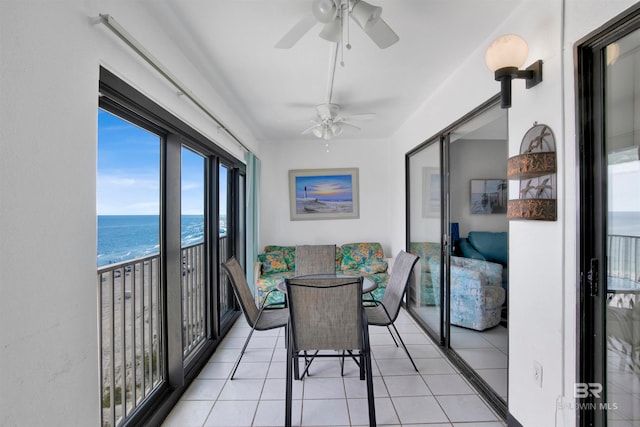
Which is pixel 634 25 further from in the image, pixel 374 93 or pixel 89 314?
pixel 89 314

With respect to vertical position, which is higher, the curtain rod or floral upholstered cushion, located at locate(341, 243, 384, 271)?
the curtain rod

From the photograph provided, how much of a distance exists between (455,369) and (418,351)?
1.24 ft

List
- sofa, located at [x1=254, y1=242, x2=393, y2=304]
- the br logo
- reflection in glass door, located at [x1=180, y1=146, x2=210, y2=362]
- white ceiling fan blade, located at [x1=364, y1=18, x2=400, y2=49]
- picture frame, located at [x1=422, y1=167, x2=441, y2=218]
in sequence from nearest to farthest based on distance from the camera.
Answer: the br logo
white ceiling fan blade, located at [x1=364, y1=18, x2=400, y2=49]
reflection in glass door, located at [x1=180, y1=146, x2=210, y2=362]
picture frame, located at [x1=422, y1=167, x2=441, y2=218]
sofa, located at [x1=254, y1=242, x2=393, y2=304]

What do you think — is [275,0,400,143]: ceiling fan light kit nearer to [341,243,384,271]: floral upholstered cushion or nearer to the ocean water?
the ocean water

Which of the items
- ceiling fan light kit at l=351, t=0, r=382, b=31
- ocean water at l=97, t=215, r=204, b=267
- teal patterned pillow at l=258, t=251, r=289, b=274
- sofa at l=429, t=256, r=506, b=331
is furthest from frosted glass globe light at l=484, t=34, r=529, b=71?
teal patterned pillow at l=258, t=251, r=289, b=274

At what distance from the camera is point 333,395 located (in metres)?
2.06

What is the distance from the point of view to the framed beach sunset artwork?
187 inches

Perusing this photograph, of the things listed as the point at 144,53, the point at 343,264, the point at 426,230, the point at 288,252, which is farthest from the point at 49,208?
the point at 343,264

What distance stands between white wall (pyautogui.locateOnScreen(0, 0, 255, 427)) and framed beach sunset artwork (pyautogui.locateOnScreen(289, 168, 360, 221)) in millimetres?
3498

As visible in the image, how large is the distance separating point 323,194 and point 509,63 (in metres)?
3.45

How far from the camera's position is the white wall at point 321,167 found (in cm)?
477

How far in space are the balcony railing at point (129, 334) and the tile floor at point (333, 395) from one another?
1.01 feet

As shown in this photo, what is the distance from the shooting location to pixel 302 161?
15.7ft

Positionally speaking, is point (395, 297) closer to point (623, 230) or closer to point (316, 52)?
point (623, 230)
